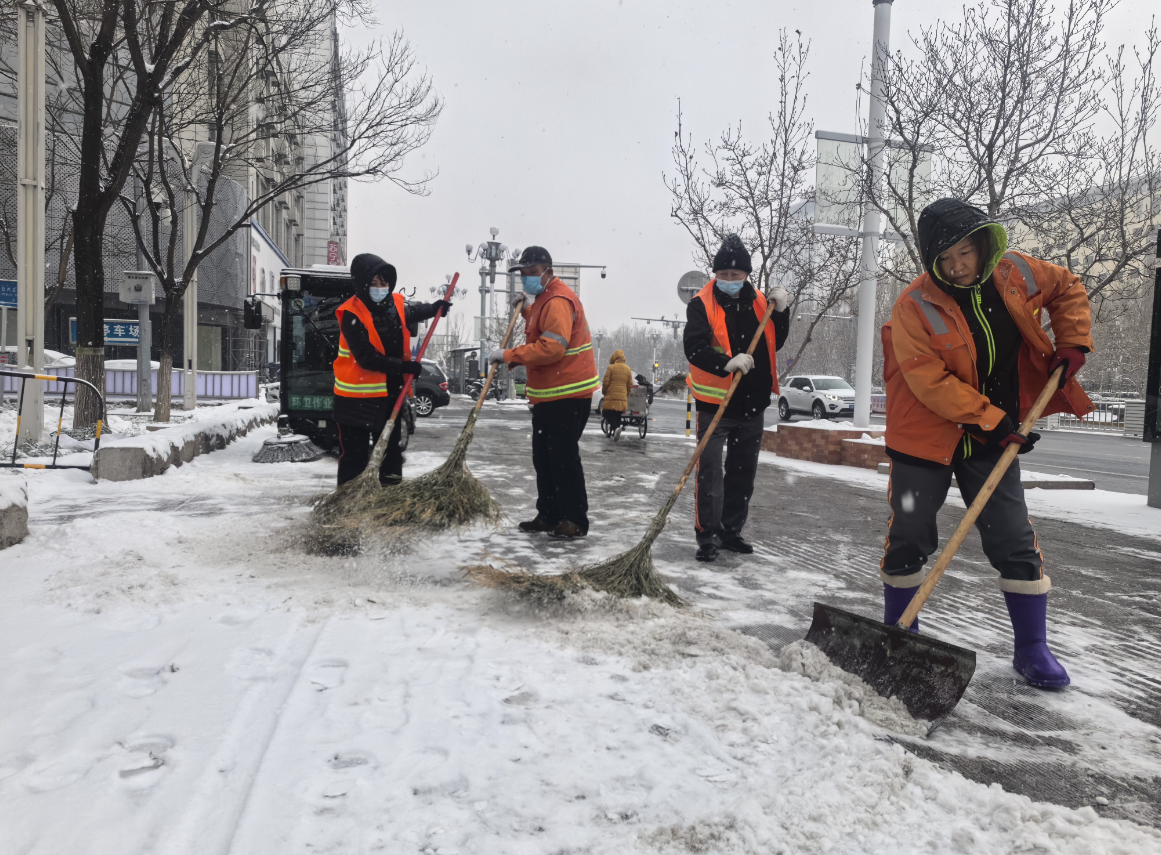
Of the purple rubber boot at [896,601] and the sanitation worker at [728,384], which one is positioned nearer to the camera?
the purple rubber boot at [896,601]

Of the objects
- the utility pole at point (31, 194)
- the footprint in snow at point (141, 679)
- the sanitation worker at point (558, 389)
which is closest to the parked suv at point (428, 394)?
the utility pole at point (31, 194)

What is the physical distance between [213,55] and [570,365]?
37.1 ft

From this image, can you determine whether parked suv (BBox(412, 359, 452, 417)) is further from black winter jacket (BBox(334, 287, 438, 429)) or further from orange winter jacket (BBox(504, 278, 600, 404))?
orange winter jacket (BBox(504, 278, 600, 404))

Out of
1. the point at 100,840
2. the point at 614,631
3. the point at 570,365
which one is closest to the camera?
the point at 100,840

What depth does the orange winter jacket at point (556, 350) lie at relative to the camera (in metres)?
5.27

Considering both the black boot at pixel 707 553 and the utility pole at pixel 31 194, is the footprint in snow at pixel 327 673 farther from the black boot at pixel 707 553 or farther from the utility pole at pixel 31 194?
the utility pole at pixel 31 194

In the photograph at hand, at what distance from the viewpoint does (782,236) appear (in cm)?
1410

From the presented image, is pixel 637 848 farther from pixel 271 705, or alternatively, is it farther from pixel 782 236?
pixel 782 236

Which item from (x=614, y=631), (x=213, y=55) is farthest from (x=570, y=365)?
(x=213, y=55)

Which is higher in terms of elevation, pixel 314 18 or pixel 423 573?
pixel 314 18

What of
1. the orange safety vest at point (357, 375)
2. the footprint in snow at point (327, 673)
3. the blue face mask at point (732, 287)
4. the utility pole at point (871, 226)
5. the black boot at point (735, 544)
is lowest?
the footprint in snow at point (327, 673)

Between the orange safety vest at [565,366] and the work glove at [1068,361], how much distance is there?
2.86m

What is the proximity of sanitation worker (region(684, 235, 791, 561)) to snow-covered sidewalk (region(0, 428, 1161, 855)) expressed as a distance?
153cm

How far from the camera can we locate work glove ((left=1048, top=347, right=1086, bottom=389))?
2961 millimetres
